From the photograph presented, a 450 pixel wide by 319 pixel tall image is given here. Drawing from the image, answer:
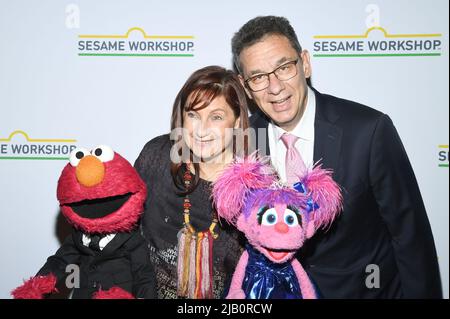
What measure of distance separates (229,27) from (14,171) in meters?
1.21

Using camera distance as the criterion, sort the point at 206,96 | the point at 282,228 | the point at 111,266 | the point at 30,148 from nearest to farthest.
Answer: the point at 282,228 < the point at 111,266 < the point at 206,96 < the point at 30,148

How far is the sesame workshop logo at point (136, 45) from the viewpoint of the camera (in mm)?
1788

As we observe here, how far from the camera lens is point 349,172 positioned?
1.40 metres

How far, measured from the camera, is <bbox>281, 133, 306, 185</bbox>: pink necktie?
139cm

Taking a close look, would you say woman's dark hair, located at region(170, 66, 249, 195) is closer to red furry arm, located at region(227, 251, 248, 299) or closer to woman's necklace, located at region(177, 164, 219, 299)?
woman's necklace, located at region(177, 164, 219, 299)

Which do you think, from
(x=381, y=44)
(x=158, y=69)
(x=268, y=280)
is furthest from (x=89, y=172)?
(x=381, y=44)

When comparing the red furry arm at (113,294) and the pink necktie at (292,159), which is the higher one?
the pink necktie at (292,159)

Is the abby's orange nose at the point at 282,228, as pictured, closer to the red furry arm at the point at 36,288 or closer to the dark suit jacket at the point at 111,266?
the dark suit jacket at the point at 111,266

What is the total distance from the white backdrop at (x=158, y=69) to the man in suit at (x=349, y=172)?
33 cm

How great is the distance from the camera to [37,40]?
182cm

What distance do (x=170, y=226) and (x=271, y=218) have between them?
47 cm

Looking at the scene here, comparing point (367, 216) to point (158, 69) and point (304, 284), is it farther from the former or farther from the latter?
point (158, 69)

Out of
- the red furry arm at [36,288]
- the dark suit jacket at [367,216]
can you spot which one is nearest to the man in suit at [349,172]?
the dark suit jacket at [367,216]

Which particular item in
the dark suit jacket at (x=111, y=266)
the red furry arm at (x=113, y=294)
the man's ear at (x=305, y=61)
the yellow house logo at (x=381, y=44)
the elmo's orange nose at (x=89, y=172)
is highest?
the yellow house logo at (x=381, y=44)
